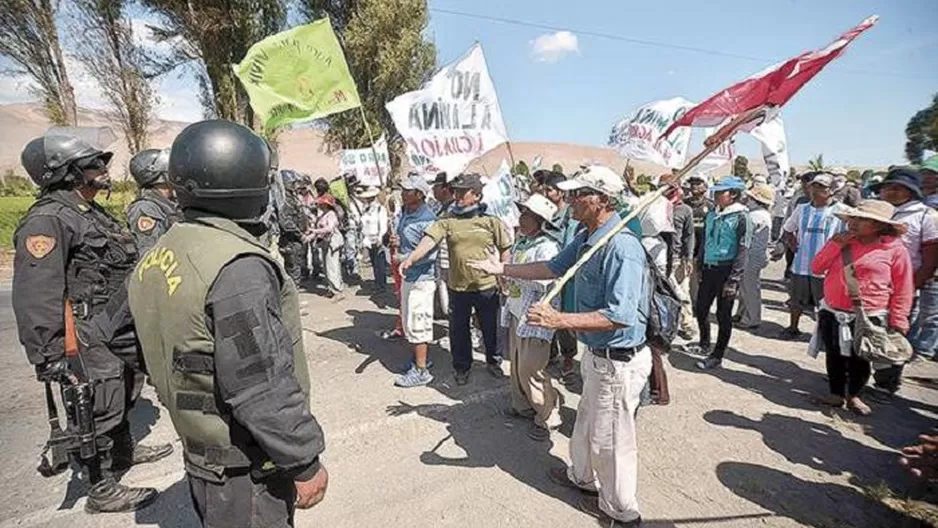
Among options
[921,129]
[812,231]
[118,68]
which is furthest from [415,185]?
[921,129]

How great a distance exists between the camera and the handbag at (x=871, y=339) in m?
3.62

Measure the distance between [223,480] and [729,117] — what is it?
10.5ft

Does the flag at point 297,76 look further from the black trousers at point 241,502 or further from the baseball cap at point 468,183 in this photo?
the black trousers at point 241,502

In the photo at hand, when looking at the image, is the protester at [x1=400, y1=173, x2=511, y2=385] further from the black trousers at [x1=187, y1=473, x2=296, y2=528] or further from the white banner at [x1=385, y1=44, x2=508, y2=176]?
the black trousers at [x1=187, y1=473, x2=296, y2=528]

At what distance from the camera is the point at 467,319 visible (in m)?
4.77

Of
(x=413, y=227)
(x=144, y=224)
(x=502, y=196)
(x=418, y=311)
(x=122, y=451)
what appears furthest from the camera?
(x=502, y=196)

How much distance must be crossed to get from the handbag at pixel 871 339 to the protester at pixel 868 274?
2 cm

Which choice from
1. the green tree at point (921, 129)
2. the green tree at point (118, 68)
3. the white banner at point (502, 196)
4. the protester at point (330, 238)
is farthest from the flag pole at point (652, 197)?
the green tree at point (921, 129)

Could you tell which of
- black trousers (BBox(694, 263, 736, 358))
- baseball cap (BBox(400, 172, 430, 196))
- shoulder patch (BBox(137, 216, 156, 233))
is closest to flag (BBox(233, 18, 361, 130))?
baseball cap (BBox(400, 172, 430, 196))

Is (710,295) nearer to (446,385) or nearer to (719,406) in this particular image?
(719,406)

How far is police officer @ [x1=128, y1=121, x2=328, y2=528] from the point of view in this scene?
149 centimetres

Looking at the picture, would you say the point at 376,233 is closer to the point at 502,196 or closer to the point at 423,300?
the point at 502,196

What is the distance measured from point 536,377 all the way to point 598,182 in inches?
66.9

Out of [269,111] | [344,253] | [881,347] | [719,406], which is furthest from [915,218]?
[344,253]
